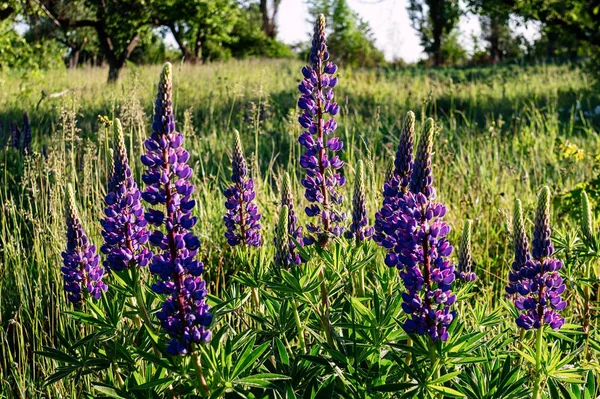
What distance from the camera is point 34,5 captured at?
1221 cm

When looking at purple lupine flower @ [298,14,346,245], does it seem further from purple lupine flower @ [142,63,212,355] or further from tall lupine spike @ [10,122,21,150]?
tall lupine spike @ [10,122,21,150]

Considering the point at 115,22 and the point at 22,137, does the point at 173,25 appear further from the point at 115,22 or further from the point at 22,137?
the point at 22,137

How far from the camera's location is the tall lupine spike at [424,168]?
57.8 inches

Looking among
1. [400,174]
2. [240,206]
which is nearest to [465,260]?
[400,174]

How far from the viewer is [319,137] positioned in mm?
2129

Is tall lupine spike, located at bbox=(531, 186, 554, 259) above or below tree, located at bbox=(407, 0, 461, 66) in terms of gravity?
below

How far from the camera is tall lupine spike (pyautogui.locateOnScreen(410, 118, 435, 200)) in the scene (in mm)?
1469

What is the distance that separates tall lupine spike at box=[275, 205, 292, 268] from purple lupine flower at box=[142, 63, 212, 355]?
0.55m

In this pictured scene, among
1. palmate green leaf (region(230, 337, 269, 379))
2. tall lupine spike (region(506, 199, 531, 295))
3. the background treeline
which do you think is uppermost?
the background treeline

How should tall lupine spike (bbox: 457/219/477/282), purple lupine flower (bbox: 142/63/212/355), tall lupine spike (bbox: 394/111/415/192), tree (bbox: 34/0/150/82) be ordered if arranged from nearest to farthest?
purple lupine flower (bbox: 142/63/212/355), tall lupine spike (bbox: 394/111/415/192), tall lupine spike (bbox: 457/219/477/282), tree (bbox: 34/0/150/82)

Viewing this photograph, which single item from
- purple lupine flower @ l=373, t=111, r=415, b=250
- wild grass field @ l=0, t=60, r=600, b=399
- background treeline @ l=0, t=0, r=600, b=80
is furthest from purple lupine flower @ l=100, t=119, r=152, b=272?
background treeline @ l=0, t=0, r=600, b=80

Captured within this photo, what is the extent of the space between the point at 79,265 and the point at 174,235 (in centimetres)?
77

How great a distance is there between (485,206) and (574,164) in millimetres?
1267

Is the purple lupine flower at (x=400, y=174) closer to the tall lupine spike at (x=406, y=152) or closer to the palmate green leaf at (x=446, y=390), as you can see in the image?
the tall lupine spike at (x=406, y=152)
